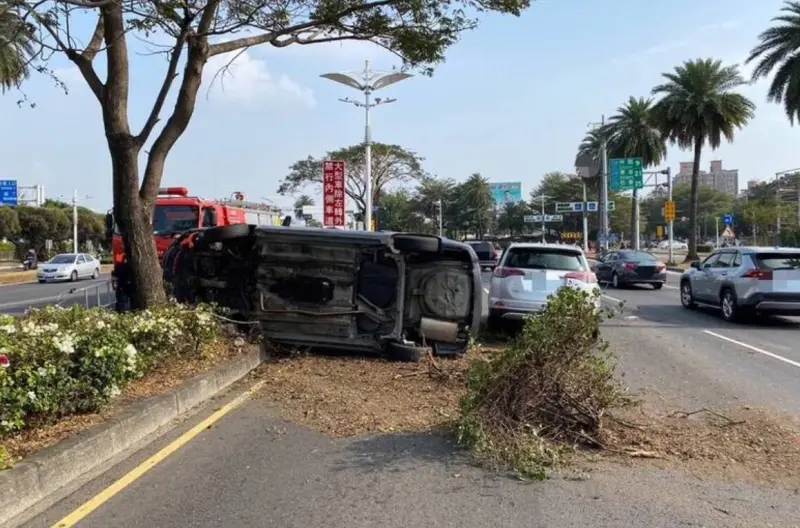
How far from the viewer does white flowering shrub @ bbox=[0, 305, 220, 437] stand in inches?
198

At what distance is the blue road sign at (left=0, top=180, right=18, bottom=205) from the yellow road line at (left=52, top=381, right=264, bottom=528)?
46.1m

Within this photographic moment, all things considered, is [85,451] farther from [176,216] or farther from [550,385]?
[176,216]

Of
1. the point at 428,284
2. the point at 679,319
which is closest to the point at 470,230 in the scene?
the point at 679,319

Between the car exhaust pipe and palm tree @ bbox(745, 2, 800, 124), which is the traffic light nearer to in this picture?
palm tree @ bbox(745, 2, 800, 124)

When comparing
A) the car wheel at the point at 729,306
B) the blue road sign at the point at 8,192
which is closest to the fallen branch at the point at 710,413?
the car wheel at the point at 729,306

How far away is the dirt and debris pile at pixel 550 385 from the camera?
5.75 metres

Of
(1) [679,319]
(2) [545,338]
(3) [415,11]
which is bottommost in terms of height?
(1) [679,319]

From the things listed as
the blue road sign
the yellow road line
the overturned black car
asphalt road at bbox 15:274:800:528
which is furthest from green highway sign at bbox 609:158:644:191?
asphalt road at bbox 15:274:800:528

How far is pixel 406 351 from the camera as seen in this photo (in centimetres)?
880

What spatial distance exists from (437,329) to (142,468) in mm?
4431

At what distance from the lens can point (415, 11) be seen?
10.6 meters

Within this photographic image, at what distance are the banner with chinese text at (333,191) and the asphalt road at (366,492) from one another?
90.0 ft

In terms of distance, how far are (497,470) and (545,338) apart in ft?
3.84

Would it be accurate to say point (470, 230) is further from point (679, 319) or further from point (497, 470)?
point (497, 470)
